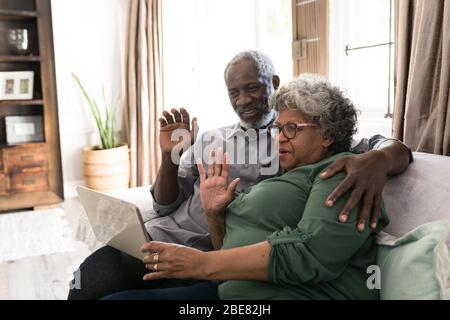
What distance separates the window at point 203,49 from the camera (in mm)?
4285

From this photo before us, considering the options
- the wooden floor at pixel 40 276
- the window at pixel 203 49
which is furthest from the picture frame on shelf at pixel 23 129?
the wooden floor at pixel 40 276

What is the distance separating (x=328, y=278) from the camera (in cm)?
102

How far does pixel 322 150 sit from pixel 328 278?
41cm

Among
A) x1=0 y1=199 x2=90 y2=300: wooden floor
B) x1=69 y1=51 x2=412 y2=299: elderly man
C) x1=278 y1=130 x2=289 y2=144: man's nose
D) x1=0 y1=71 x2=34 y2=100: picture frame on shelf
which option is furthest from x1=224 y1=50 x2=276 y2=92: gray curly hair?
x1=0 y1=71 x2=34 y2=100: picture frame on shelf

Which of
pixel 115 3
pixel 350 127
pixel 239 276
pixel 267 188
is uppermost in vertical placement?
pixel 115 3

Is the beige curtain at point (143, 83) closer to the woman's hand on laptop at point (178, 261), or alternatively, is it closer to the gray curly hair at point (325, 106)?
the gray curly hair at point (325, 106)

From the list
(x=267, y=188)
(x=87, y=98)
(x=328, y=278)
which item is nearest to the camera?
(x=328, y=278)

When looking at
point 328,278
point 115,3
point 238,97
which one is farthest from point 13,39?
point 328,278

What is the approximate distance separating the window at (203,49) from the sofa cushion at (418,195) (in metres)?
3.01

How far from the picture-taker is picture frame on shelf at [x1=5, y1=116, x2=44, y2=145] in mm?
3842

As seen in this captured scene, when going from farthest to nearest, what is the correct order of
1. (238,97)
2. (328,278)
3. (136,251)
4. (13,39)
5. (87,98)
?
(87,98) < (13,39) < (238,97) < (136,251) < (328,278)

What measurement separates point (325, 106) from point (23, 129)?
11.0 feet

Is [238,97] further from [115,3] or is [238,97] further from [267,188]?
[115,3]

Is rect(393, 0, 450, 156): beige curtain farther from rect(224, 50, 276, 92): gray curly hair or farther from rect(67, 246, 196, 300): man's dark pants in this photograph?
rect(67, 246, 196, 300): man's dark pants
